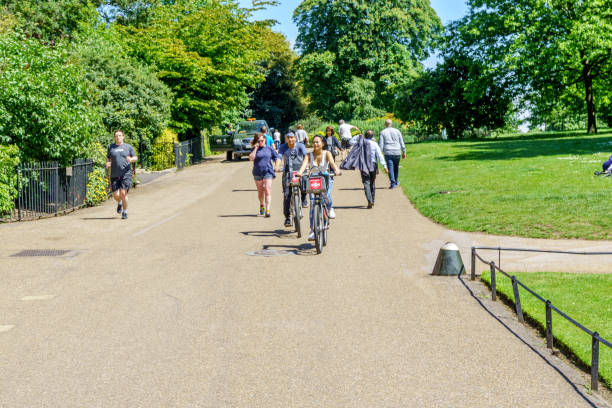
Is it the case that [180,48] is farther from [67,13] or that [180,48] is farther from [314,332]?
[314,332]

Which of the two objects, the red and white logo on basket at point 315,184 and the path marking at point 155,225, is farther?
the path marking at point 155,225

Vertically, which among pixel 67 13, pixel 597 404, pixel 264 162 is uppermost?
pixel 67 13

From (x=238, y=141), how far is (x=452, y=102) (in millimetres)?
18049

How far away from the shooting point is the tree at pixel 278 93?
6788 centimetres

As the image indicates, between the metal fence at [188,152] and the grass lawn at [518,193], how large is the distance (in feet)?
34.4

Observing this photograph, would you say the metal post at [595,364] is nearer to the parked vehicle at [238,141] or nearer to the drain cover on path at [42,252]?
the drain cover on path at [42,252]

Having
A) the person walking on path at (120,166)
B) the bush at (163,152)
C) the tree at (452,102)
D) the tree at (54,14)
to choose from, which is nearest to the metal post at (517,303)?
the person walking on path at (120,166)

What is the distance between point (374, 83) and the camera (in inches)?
2232

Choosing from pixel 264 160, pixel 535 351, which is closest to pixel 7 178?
pixel 264 160

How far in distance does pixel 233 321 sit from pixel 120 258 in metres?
4.34

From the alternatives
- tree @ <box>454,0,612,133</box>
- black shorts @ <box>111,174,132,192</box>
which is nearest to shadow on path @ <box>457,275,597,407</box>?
black shorts @ <box>111,174,132,192</box>

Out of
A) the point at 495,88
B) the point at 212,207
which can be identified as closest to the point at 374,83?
the point at 495,88

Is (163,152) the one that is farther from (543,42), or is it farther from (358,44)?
(358,44)

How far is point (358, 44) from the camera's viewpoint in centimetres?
5672
